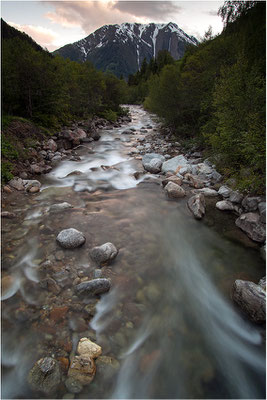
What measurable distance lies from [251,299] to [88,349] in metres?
3.27

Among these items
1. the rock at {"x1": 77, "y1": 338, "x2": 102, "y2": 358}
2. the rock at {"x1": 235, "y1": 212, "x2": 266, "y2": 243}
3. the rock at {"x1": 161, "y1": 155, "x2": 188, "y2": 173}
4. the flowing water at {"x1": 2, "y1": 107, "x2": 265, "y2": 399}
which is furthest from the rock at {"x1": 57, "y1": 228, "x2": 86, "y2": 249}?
the rock at {"x1": 161, "y1": 155, "x2": 188, "y2": 173}

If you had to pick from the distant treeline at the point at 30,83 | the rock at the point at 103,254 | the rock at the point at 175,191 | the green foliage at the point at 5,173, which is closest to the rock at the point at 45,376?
the rock at the point at 103,254

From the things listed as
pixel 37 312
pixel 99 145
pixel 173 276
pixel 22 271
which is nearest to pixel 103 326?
pixel 37 312

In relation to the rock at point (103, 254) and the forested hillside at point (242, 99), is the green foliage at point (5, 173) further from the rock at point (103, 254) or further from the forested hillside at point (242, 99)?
the forested hillside at point (242, 99)

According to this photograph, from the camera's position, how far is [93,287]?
4492 millimetres

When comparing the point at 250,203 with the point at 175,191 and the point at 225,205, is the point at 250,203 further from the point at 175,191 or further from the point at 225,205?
the point at 175,191

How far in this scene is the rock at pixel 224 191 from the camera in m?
8.72

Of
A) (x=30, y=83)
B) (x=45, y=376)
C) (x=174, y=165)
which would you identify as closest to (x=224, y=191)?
(x=174, y=165)

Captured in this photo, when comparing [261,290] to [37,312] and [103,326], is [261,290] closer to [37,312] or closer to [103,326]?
[103,326]

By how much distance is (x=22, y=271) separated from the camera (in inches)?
197

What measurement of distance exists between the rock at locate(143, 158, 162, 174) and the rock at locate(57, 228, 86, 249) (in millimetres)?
7303

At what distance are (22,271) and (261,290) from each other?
17.8 feet

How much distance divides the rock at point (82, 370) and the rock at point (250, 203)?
21.5ft

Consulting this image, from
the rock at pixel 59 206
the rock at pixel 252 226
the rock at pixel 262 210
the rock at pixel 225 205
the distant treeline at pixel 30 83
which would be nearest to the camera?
the rock at pixel 252 226
